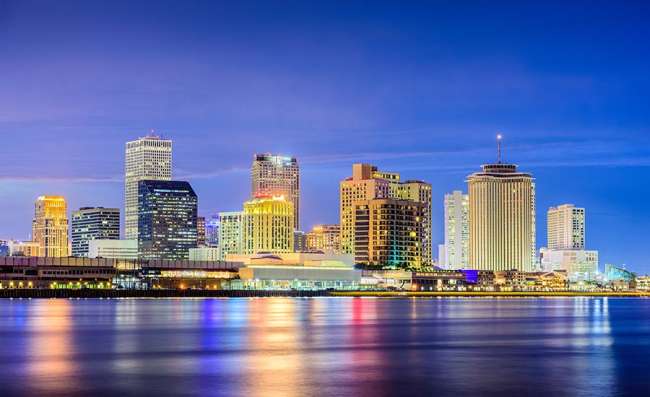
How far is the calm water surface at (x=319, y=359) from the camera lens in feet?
182

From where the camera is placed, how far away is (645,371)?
208ft

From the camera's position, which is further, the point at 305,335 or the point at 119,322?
the point at 119,322

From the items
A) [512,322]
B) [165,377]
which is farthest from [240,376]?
[512,322]

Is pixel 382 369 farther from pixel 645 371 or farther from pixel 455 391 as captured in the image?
pixel 645 371

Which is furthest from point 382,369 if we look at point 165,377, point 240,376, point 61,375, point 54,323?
point 54,323

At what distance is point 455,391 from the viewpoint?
178 feet

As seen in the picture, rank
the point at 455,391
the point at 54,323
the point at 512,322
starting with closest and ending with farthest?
1. the point at 455,391
2. the point at 54,323
3. the point at 512,322

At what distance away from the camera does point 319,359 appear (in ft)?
233

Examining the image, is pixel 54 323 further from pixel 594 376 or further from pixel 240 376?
pixel 594 376

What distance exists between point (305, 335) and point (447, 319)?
42156mm

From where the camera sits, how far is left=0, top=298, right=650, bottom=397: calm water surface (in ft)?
182

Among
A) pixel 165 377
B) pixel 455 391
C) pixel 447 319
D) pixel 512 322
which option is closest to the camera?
pixel 455 391

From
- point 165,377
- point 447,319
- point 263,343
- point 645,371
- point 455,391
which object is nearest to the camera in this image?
point 455,391

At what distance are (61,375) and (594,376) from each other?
92.0ft
